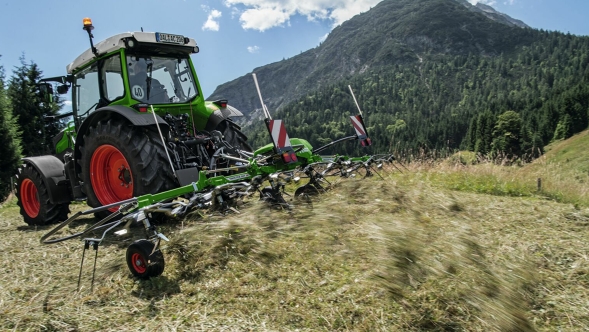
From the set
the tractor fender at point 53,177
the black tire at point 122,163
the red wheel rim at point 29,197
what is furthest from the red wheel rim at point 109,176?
the red wheel rim at point 29,197

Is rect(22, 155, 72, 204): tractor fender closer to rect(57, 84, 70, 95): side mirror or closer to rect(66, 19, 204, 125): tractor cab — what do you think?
rect(66, 19, 204, 125): tractor cab

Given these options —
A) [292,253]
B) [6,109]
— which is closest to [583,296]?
[292,253]

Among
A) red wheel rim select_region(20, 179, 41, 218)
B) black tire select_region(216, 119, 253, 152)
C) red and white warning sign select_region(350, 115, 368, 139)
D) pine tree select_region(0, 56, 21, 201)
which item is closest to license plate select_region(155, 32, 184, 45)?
black tire select_region(216, 119, 253, 152)

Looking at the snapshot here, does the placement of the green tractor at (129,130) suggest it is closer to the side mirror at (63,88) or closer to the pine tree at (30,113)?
the side mirror at (63,88)

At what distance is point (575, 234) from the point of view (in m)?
3.91

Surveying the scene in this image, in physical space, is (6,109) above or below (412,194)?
above

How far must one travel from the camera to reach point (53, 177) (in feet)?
21.8

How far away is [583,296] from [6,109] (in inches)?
1104

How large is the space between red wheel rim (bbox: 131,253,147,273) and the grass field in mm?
97

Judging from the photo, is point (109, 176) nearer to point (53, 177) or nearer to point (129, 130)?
point (129, 130)

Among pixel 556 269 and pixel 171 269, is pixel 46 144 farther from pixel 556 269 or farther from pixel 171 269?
pixel 556 269

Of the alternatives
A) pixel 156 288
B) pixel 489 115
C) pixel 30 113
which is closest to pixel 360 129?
pixel 156 288

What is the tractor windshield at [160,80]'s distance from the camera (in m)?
5.92

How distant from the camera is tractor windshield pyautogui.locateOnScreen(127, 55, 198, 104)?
592cm
